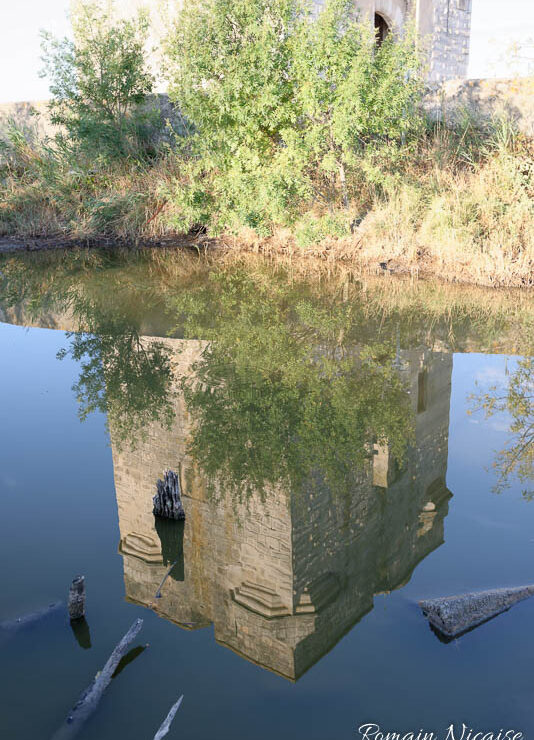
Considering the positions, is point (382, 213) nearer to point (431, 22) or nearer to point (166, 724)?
point (166, 724)

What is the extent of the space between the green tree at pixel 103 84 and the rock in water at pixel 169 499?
12136mm

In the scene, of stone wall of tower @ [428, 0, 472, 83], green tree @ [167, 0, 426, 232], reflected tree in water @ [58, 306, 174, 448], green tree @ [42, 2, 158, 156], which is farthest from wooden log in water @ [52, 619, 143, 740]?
stone wall of tower @ [428, 0, 472, 83]

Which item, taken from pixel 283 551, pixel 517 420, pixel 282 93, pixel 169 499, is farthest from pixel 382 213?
pixel 283 551

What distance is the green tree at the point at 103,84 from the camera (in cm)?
1394

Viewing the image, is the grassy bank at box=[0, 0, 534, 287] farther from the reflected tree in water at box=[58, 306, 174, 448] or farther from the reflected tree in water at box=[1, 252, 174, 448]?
the reflected tree in water at box=[58, 306, 174, 448]

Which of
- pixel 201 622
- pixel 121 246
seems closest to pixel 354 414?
pixel 201 622

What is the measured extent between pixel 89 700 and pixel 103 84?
45.5 feet

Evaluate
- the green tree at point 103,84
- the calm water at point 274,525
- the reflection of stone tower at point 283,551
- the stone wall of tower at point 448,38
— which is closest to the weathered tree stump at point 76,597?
the calm water at point 274,525

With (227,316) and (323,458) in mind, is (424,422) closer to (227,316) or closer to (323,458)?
(323,458)

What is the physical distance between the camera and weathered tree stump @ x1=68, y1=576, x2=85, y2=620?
10.5 feet

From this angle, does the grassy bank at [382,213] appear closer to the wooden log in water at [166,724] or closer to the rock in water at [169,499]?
the rock in water at [169,499]

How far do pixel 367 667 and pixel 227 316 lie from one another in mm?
5695

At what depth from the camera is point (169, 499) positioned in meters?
4.17

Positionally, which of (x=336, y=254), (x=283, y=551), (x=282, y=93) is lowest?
(x=283, y=551)
